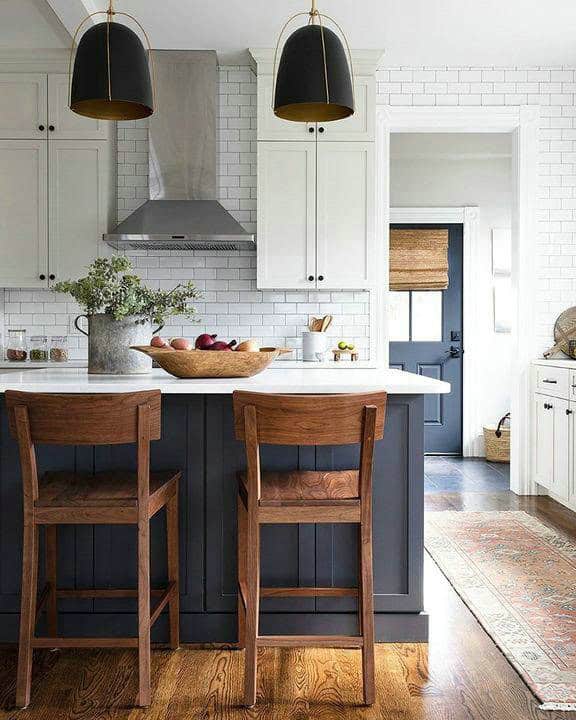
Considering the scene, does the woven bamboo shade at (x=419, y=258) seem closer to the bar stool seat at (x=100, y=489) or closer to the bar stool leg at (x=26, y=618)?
the bar stool seat at (x=100, y=489)

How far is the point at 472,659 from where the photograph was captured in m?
2.65

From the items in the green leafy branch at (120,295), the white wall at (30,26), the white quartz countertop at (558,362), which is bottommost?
the white quartz countertop at (558,362)

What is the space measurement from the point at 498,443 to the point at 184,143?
386 cm

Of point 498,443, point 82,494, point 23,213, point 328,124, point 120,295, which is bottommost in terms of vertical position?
point 498,443

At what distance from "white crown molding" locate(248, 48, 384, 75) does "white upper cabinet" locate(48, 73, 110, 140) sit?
107 centimetres

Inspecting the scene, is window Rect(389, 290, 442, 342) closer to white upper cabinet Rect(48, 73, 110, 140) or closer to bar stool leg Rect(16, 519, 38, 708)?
white upper cabinet Rect(48, 73, 110, 140)

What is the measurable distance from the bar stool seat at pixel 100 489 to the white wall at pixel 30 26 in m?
2.95

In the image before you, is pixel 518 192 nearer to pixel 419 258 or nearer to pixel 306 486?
pixel 419 258

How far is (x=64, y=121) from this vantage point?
16.4ft

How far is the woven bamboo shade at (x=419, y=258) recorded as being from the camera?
7359 millimetres

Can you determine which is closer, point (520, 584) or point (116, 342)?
point (116, 342)

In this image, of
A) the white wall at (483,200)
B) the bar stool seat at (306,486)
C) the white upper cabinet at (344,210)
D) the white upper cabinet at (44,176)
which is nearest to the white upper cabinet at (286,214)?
the white upper cabinet at (344,210)

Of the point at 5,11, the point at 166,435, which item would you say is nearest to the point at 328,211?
the point at 5,11

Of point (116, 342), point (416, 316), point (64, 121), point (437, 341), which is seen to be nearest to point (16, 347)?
point (64, 121)
